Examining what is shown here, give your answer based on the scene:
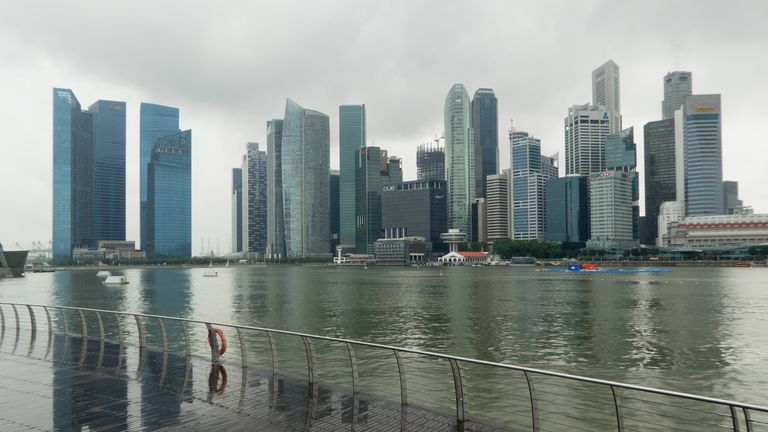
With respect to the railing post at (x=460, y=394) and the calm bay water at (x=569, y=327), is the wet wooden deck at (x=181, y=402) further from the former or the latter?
the calm bay water at (x=569, y=327)

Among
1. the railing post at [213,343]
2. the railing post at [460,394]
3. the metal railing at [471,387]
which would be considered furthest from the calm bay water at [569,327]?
the railing post at [213,343]

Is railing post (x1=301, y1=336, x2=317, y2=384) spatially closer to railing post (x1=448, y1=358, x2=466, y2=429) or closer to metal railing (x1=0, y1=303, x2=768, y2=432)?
metal railing (x1=0, y1=303, x2=768, y2=432)

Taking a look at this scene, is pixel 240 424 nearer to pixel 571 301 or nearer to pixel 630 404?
pixel 630 404

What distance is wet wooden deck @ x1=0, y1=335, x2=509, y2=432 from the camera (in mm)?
11750

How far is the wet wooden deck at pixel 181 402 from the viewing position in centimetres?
1175

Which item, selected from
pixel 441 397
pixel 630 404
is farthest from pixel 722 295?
pixel 441 397

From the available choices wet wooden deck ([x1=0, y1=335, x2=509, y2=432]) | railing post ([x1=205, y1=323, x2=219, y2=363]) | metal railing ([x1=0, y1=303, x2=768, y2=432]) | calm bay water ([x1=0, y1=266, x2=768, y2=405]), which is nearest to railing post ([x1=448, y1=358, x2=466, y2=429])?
metal railing ([x1=0, y1=303, x2=768, y2=432])

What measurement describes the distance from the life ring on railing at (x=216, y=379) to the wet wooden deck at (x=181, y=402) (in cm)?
3

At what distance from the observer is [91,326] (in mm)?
52906

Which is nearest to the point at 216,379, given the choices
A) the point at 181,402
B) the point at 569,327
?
the point at 181,402

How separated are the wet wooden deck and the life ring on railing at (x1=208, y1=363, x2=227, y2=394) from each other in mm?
29

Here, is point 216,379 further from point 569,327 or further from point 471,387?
point 569,327

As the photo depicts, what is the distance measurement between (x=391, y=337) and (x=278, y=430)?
1335 inches

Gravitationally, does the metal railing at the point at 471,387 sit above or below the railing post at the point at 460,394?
below
